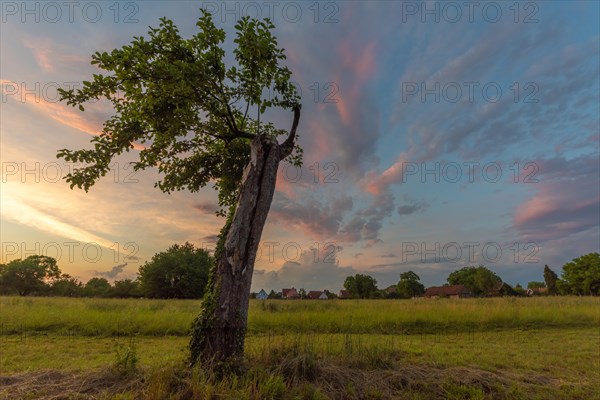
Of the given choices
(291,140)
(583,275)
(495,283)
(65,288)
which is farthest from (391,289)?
(291,140)

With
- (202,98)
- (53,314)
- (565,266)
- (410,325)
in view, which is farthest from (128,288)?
(565,266)

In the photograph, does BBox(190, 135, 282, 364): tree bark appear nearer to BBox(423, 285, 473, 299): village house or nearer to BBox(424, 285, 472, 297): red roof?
BBox(423, 285, 473, 299): village house

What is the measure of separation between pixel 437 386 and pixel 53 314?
15814mm

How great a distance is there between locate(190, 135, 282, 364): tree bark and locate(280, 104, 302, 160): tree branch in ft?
0.96

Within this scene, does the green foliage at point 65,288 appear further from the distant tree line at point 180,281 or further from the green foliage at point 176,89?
the green foliage at point 176,89

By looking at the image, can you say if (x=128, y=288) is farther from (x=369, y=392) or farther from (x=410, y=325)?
(x=369, y=392)

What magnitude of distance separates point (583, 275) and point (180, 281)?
286 feet

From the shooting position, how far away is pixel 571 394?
574 centimetres

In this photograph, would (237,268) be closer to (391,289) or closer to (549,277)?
(391,289)

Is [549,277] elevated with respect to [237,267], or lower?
lower

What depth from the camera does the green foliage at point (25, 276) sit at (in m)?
65.2

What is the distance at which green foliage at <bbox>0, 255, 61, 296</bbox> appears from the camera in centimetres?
Answer: 6519

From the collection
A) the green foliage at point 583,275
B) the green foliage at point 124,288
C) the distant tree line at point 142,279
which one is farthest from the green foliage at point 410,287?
the green foliage at point 124,288

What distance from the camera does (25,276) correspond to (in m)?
66.5
